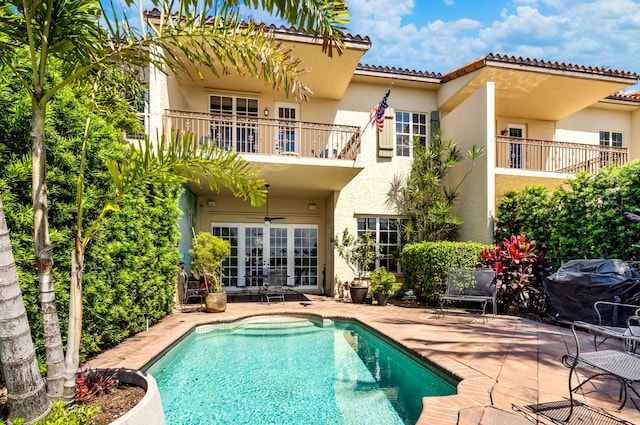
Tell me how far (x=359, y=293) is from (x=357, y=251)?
4.98 ft

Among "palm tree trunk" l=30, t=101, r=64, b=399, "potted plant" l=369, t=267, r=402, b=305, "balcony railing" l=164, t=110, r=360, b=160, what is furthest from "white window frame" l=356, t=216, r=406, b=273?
"palm tree trunk" l=30, t=101, r=64, b=399

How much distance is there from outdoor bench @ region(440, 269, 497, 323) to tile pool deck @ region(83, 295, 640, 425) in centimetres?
52

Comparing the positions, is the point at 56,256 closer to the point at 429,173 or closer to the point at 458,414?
the point at 458,414

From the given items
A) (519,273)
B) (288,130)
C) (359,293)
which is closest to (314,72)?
(288,130)

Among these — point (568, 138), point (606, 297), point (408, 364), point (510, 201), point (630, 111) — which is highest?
point (630, 111)

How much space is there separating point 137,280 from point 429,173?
9428 millimetres

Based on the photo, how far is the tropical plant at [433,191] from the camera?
11.9m

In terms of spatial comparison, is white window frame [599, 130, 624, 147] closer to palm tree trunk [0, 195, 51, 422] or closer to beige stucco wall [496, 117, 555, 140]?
beige stucco wall [496, 117, 555, 140]

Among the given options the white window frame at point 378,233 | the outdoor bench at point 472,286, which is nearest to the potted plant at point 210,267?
the white window frame at point 378,233

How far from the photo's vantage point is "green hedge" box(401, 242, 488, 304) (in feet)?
32.9

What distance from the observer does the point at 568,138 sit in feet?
49.0

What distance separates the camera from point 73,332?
294 centimetres

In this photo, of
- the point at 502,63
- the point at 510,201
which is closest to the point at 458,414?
the point at 510,201

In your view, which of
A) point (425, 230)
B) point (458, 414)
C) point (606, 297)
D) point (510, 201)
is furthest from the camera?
point (425, 230)
